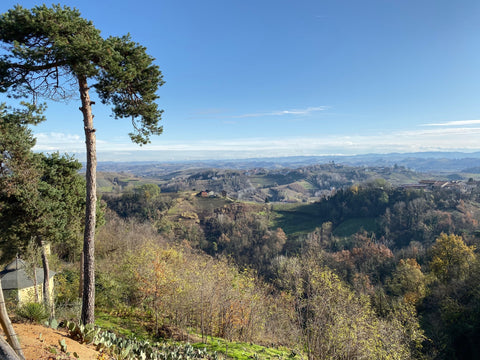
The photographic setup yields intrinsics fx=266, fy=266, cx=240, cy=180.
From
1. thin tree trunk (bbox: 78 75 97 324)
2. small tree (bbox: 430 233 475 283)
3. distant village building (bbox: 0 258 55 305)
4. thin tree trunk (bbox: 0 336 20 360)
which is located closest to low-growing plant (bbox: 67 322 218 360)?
thin tree trunk (bbox: 78 75 97 324)

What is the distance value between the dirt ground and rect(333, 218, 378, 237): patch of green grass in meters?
94.2

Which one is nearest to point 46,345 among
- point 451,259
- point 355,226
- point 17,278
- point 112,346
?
point 112,346

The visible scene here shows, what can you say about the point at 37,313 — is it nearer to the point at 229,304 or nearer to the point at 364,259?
the point at 229,304

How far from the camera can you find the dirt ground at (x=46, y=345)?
215 inches

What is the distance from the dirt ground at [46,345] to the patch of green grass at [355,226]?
9424 centimetres

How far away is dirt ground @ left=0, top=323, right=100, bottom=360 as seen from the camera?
5.47m

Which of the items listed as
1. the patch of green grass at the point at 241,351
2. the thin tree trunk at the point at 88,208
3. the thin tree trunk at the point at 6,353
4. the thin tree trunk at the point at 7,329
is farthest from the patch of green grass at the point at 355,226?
the thin tree trunk at the point at 6,353

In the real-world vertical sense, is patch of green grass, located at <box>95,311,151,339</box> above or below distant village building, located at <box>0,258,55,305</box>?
below

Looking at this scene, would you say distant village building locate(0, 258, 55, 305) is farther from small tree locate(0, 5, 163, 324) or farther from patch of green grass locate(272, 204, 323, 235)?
patch of green grass locate(272, 204, 323, 235)

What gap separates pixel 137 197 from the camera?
87750mm

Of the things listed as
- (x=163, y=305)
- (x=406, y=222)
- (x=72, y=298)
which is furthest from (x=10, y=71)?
(x=406, y=222)

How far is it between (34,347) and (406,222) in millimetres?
100404

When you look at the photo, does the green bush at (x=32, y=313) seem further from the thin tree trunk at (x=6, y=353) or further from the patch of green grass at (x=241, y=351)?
the patch of green grass at (x=241, y=351)

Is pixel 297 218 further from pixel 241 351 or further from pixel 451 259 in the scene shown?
pixel 241 351
